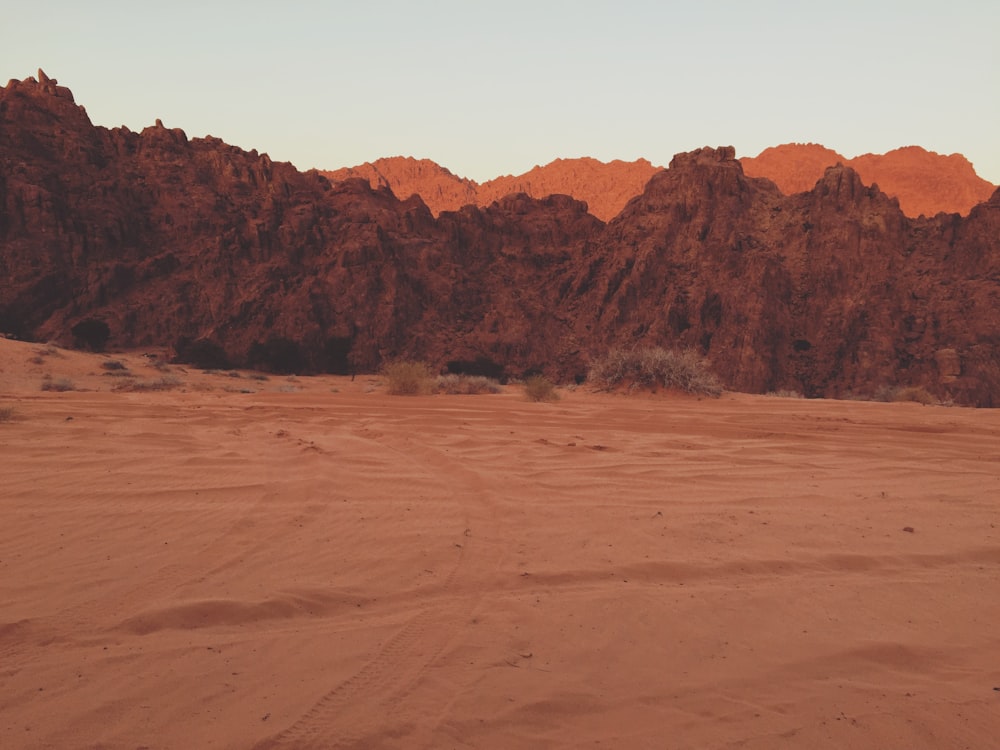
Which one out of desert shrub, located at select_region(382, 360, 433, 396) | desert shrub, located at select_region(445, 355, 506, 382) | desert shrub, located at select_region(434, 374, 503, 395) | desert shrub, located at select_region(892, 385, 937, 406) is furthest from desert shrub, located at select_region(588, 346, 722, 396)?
desert shrub, located at select_region(445, 355, 506, 382)

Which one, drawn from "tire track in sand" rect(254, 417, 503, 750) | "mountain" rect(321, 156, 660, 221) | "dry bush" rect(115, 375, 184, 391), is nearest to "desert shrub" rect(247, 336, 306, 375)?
"dry bush" rect(115, 375, 184, 391)

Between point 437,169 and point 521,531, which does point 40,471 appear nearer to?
point 521,531

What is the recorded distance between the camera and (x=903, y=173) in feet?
212

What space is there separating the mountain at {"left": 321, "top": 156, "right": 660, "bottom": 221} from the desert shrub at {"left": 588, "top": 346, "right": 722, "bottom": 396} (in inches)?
2250

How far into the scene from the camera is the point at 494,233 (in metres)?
42.4

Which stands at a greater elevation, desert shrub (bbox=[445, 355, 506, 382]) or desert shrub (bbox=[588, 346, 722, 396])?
desert shrub (bbox=[588, 346, 722, 396])

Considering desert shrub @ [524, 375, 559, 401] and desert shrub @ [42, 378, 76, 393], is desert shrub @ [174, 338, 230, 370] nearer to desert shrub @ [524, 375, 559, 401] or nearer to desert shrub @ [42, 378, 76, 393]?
desert shrub @ [42, 378, 76, 393]

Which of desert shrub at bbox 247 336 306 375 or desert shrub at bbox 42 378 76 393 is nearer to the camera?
desert shrub at bbox 42 378 76 393

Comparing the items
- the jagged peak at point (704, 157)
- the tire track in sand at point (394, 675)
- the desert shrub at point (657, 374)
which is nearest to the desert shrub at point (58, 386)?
the desert shrub at point (657, 374)

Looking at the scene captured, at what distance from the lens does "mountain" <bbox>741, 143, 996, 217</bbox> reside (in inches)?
2373

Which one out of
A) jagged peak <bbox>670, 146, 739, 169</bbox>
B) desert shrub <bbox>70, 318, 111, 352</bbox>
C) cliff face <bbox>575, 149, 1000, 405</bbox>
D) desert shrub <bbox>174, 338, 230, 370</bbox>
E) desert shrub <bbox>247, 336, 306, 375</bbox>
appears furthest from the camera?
jagged peak <bbox>670, 146, 739, 169</bbox>

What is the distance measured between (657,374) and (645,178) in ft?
210

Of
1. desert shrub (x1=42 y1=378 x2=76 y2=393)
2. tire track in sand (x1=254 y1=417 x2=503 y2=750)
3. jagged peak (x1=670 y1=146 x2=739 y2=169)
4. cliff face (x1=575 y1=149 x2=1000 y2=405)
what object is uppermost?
jagged peak (x1=670 y1=146 x2=739 y2=169)

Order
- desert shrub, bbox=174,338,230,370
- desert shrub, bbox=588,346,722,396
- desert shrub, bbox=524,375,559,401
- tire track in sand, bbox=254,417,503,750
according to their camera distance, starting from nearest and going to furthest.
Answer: tire track in sand, bbox=254,417,503,750, desert shrub, bbox=524,375,559,401, desert shrub, bbox=588,346,722,396, desert shrub, bbox=174,338,230,370
